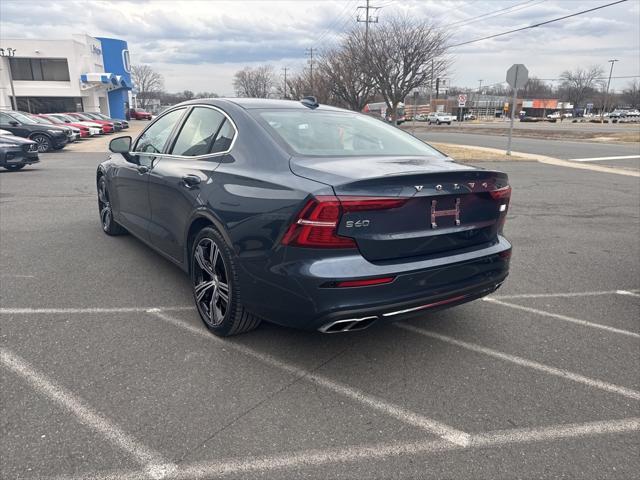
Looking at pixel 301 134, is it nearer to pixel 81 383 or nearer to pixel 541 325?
pixel 81 383

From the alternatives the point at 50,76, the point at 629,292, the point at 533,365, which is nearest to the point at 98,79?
the point at 50,76

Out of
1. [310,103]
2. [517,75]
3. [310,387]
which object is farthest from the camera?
[517,75]

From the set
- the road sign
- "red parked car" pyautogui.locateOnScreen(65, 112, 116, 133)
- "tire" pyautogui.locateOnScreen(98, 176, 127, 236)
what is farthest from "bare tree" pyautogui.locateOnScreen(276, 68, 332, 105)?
"tire" pyautogui.locateOnScreen(98, 176, 127, 236)

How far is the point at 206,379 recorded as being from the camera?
297cm

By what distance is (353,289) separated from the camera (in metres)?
2.66

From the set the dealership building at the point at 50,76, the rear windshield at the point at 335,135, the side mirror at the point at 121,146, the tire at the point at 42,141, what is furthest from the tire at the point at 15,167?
the dealership building at the point at 50,76

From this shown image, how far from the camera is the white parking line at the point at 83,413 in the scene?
2.32 metres

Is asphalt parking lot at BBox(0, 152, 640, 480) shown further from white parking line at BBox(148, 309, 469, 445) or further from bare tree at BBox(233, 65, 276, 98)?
bare tree at BBox(233, 65, 276, 98)

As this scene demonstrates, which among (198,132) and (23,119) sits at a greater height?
(198,132)

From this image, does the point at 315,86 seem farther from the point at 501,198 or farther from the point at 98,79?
the point at 501,198

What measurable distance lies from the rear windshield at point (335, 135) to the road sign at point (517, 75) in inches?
A: 533

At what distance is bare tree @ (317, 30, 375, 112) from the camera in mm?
28664

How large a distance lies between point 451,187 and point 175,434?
80.5 inches

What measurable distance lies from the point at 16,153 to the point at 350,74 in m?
21.7
